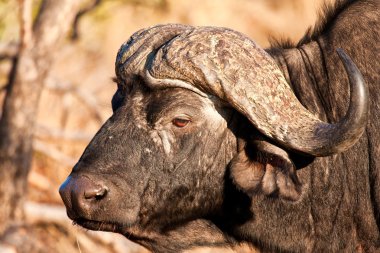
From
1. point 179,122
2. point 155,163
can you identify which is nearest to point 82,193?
point 155,163

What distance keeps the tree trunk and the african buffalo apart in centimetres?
393

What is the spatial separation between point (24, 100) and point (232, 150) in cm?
441

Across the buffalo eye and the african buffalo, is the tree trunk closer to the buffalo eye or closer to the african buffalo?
the african buffalo

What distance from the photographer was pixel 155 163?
17.8 ft

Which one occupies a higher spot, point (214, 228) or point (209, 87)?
point (209, 87)

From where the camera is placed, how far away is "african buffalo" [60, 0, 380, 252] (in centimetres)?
530

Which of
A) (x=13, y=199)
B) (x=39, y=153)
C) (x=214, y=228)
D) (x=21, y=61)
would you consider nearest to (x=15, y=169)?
(x=13, y=199)

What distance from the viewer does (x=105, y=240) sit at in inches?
383

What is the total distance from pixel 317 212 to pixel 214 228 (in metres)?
0.66

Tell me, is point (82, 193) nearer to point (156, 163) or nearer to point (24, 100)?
point (156, 163)

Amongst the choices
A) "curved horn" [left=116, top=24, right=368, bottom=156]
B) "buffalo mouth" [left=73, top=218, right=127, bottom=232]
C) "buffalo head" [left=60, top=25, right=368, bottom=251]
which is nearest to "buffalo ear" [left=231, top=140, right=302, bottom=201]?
"buffalo head" [left=60, top=25, right=368, bottom=251]

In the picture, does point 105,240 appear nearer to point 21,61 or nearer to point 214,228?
point 21,61

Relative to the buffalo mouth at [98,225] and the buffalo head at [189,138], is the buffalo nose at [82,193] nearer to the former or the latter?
the buffalo head at [189,138]

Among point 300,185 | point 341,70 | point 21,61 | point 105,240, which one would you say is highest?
point 341,70
